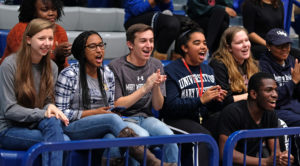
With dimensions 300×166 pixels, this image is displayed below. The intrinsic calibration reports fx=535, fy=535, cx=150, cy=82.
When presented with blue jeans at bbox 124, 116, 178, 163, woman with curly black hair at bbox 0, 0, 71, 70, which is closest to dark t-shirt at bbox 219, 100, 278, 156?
blue jeans at bbox 124, 116, 178, 163

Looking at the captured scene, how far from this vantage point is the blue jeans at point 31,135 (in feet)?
11.8

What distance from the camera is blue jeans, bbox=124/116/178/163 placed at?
12.7ft

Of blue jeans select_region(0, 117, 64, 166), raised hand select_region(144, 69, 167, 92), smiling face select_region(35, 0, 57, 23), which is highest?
smiling face select_region(35, 0, 57, 23)

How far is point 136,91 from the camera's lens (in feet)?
13.9

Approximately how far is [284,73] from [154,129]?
1841 mm

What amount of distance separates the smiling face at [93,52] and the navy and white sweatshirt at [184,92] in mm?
727

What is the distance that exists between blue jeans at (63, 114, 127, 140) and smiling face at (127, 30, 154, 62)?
2.88 ft

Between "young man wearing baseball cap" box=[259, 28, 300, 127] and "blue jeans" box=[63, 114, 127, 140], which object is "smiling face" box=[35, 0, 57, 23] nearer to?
"blue jeans" box=[63, 114, 127, 140]

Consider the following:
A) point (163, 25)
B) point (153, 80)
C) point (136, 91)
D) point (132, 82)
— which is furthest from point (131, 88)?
point (163, 25)

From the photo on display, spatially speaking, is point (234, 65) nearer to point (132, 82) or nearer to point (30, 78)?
point (132, 82)

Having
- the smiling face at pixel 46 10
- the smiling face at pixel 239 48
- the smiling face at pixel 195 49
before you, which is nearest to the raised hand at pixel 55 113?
the smiling face at pixel 46 10

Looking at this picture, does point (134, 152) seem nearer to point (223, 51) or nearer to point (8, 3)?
point (223, 51)

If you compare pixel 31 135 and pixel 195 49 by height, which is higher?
pixel 195 49

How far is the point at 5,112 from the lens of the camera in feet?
12.3
